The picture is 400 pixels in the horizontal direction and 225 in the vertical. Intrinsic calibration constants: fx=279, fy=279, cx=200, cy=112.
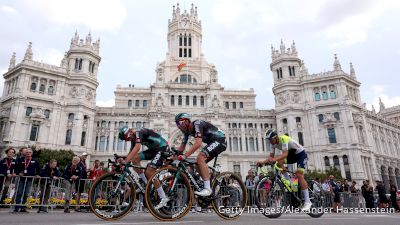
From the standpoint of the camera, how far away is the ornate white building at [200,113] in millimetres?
45438

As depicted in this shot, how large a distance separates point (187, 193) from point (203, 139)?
4.57ft

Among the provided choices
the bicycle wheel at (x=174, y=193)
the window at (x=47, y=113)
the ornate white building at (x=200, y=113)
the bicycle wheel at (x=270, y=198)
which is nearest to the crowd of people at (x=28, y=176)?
the bicycle wheel at (x=174, y=193)

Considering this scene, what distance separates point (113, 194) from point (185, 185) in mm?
1764

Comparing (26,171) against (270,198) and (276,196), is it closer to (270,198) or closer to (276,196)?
(270,198)

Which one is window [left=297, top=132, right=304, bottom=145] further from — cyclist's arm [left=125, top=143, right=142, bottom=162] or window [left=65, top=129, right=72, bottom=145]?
cyclist's arm [left=125, top=143, right=142, bottom=162]

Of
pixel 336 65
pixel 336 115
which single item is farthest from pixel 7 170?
pixel 336 65

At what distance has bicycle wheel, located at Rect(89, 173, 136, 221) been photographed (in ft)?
21.1

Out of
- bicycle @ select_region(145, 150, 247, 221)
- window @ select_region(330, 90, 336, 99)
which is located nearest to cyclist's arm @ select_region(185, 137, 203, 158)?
bicycle @ select_region(145, 150, 247, 221)

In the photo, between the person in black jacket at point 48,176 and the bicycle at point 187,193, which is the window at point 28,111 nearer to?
the person in black jacket at point 48,176

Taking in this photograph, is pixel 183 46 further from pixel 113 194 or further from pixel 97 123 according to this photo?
pixel 113 194

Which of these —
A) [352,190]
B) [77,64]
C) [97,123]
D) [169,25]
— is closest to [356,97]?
[352,190]

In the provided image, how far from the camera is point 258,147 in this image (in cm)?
5203

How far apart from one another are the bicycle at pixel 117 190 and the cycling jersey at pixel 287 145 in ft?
12.9

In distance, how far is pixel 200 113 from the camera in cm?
5172
